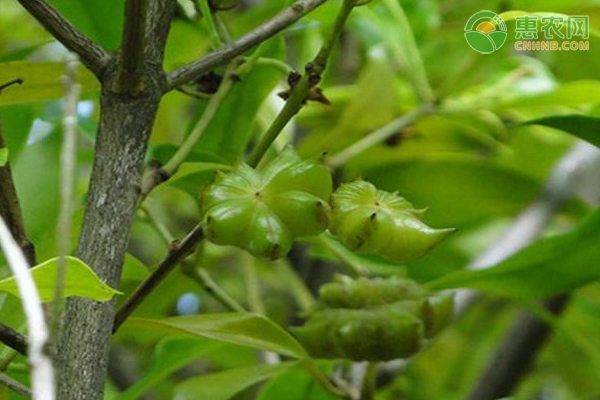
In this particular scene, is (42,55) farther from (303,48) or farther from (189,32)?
(189,32)

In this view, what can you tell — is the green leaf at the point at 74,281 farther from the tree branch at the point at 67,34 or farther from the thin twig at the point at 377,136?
the thin twig at the point at 377,136

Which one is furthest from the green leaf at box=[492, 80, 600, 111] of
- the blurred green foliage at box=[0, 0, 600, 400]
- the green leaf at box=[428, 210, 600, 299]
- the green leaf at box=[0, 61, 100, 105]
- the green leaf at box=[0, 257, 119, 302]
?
the green leaf at box=[0, 257, 119, 302]

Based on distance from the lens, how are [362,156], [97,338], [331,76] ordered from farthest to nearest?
[331,76] → [362,156] → [97,338]

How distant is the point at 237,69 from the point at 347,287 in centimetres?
17

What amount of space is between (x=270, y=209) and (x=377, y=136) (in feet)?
1.70

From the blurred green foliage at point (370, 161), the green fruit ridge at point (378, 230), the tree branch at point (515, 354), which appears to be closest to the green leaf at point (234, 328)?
the blurred green foliage at point (370, 161)

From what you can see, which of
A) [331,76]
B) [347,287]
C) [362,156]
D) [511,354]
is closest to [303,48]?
[362,156]

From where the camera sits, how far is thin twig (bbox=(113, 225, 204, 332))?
0.56m

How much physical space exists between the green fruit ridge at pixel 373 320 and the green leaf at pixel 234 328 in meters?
0.07

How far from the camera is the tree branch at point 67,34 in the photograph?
0.51m

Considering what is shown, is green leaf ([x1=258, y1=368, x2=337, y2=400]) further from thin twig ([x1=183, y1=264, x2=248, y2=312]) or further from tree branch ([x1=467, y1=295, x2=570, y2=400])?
tree branch ([x1=467, y1=295, x2=570, y2=400])

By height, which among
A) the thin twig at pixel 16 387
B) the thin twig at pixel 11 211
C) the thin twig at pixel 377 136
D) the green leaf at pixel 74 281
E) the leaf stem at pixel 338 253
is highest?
the thin twig at pixel 377 136

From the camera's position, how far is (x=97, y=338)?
20.6 inches

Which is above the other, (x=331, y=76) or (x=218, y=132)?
(x=331, y=76)
